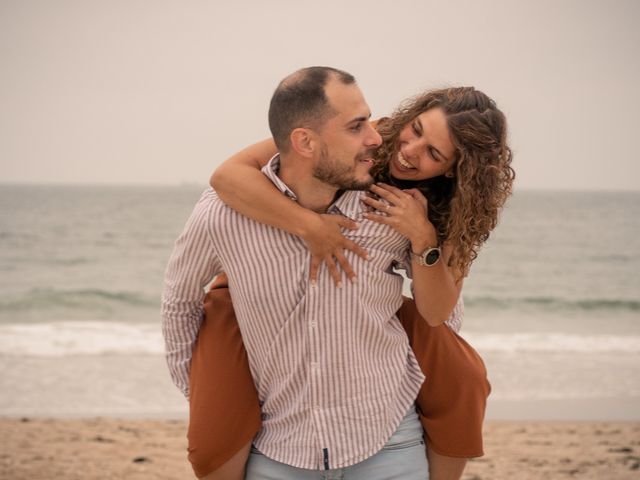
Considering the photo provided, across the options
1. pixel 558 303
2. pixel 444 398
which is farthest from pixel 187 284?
pixel 558 303

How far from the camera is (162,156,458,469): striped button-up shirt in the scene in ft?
7.39

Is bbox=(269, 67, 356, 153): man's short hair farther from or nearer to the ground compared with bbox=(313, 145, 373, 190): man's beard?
farther from the ground

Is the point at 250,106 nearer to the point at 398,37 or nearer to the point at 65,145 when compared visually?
the point at 398,37

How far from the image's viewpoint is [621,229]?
3356cm

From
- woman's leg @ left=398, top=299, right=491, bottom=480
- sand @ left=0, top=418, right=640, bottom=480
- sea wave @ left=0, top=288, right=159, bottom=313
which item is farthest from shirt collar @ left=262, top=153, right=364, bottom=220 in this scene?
sea wave @ left=0, top=288, right=159, bottom=313

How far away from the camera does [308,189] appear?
7.80 feet

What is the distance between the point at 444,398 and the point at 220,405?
27.8 inches

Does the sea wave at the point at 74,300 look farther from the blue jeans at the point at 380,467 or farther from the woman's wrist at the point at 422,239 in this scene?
the woman's wrist at the point at 422,239

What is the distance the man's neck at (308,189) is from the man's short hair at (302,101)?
73 mm

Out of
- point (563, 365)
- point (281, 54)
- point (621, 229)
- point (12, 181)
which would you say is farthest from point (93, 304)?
point (12, 181)

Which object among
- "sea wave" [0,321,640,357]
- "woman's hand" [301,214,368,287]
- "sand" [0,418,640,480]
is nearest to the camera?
"woman's hand" [301,214,368,287]

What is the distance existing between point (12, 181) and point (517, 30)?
102 feet

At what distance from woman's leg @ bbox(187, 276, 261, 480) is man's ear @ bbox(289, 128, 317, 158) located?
591 mm

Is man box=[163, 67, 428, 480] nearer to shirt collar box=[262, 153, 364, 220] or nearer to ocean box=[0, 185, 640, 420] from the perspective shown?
shirt collar box=[262, 153, 364, 220]
